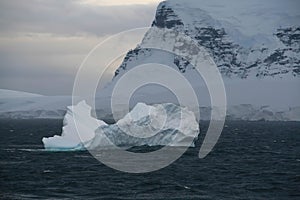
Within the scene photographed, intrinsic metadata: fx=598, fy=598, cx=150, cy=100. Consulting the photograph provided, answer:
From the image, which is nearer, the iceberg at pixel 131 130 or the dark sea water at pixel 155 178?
the dark sea water at pixel 155 178

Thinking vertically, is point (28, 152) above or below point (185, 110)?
below

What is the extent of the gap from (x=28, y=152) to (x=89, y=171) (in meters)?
18.4

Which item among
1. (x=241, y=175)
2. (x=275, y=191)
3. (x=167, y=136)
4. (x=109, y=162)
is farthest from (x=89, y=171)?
(x=167, y=136)

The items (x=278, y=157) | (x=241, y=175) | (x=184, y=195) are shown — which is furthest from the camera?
(x=278, y=157)

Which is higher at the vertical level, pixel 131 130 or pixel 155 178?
pixel 155 178

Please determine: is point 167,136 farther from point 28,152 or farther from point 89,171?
point 89,171

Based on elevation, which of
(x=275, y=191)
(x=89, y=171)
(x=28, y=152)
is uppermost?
(x=275, y=191)

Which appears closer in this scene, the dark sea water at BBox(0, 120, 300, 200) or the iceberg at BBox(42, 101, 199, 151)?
the dark sea water at BBox(0, 120, 300, 200)

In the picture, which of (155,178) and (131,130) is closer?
(155,178)

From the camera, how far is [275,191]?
124ft

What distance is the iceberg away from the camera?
6319cm

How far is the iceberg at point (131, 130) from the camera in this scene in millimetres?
63188

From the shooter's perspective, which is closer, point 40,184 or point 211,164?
point 40,184

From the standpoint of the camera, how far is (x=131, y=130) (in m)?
63.8
